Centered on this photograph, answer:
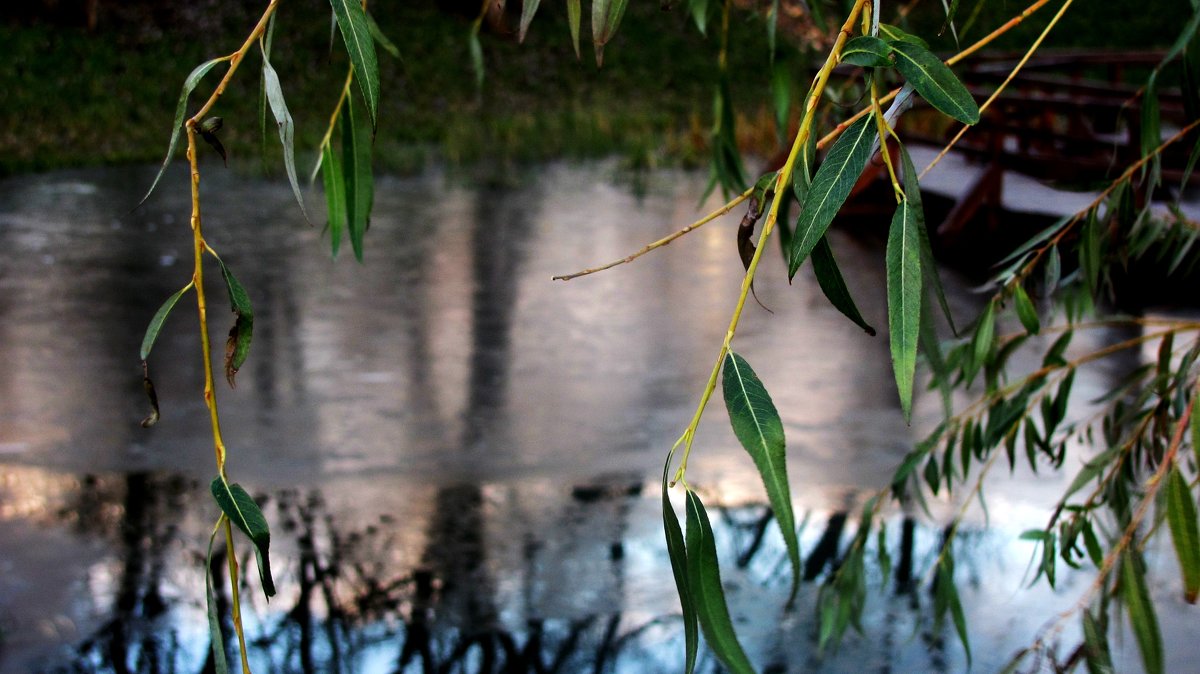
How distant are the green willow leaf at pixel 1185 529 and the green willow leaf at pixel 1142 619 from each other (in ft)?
0.38

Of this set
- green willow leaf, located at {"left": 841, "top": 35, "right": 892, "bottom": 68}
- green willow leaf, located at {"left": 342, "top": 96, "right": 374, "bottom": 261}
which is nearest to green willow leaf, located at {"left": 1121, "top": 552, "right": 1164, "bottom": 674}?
green willow leaf, located at {"left": 841, "top": 35, "right": 892, "bottom": 68}

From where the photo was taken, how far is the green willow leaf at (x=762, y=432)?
0.73 m

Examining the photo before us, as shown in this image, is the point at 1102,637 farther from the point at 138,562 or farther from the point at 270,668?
the point at 138,562

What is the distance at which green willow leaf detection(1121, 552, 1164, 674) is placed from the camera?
3.86ft

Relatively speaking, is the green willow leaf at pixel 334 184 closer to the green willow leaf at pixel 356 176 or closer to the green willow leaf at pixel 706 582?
the green willow leaf at pixel 356 176

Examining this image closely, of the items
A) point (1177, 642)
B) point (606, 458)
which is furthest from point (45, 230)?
point (1177, 642)

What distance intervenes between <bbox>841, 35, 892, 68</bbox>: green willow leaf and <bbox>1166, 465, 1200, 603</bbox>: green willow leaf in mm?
512

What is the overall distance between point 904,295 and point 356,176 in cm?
65

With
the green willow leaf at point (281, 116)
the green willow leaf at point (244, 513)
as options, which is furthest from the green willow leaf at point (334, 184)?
the green willow leaf at point (244, 513)

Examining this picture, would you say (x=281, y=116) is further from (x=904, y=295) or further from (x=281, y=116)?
(x=904, y=295)

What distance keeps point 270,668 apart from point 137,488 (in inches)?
39.9

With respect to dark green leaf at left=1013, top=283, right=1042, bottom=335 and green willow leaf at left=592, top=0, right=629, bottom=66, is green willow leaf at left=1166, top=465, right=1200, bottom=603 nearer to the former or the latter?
dark green leaf at left=1013, top=283, right=1042, bottom=335

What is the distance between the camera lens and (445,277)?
561 centimetres

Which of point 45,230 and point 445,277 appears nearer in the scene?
point 445,277
